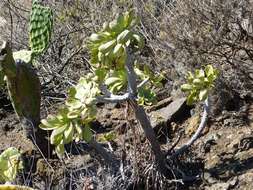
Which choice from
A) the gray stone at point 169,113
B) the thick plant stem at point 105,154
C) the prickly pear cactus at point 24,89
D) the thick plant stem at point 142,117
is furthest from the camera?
the gray stone at point 169,113

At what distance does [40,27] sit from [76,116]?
157 cm

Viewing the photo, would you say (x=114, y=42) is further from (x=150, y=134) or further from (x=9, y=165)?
(x=9, y=165)

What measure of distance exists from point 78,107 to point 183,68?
1.78m

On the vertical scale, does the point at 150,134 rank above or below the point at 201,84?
below

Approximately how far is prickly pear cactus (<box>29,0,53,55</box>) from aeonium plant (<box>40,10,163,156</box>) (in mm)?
1216

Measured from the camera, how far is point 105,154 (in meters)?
3.45

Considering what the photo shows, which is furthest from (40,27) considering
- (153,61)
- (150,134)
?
(150,134)

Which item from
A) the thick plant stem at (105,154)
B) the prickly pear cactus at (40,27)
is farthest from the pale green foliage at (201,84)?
the prickly pear cactus at (40,27)

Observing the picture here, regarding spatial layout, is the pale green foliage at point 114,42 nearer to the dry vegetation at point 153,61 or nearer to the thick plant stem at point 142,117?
the thick plant stem at point 142,117

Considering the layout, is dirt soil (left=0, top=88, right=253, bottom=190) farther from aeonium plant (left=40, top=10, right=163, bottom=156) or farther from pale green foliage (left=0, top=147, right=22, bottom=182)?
aeonium plant (left=40, top=10, right=163, bottom=156)

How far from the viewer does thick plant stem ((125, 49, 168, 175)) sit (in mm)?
3119

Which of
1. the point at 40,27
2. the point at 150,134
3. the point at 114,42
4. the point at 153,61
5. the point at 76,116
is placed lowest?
the point at 150,134

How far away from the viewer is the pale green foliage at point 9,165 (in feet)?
10.6

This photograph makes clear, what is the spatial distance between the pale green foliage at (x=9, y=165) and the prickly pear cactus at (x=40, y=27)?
1084 millimetres
